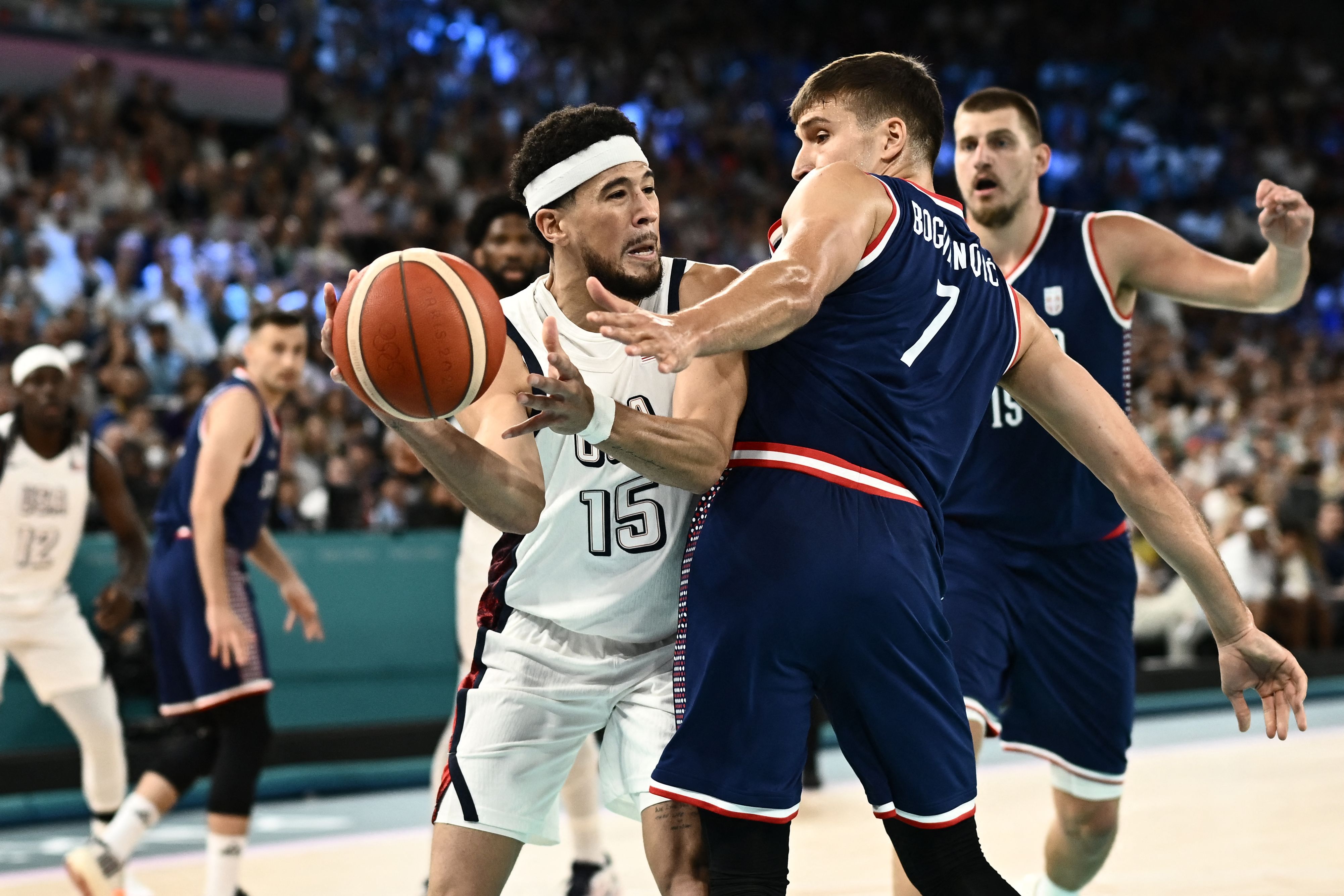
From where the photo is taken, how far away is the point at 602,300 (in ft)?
7.46

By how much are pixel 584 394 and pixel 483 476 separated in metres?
0.47

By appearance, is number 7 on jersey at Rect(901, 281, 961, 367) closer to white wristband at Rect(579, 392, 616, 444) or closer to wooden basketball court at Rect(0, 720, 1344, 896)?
white wristband at Rect(579, 392, 616, 444)

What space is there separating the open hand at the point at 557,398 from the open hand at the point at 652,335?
0.42 feet

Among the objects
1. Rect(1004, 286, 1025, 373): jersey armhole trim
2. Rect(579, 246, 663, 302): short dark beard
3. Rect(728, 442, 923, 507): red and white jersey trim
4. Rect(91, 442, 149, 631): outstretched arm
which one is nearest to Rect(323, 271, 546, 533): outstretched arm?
Rect(579, 246, 663, 302): short dark beard

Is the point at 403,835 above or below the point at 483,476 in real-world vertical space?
below

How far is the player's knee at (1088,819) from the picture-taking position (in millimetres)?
4430

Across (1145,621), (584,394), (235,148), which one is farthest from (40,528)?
(235,148)

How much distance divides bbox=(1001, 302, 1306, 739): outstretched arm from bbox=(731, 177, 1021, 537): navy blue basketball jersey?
0.28 m

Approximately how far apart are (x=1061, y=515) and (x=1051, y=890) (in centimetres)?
132

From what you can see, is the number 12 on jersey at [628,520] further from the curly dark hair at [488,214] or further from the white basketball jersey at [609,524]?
the curly dark hair at [488,214]

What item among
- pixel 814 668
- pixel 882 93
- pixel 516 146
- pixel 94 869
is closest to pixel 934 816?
pixel 814 668

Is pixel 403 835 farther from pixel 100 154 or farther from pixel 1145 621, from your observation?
pixel 100 154

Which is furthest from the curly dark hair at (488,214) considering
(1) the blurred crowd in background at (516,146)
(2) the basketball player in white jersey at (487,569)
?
(1) the blurred crowd in background at (516,146)

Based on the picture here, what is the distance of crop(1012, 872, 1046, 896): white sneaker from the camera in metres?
4.86
